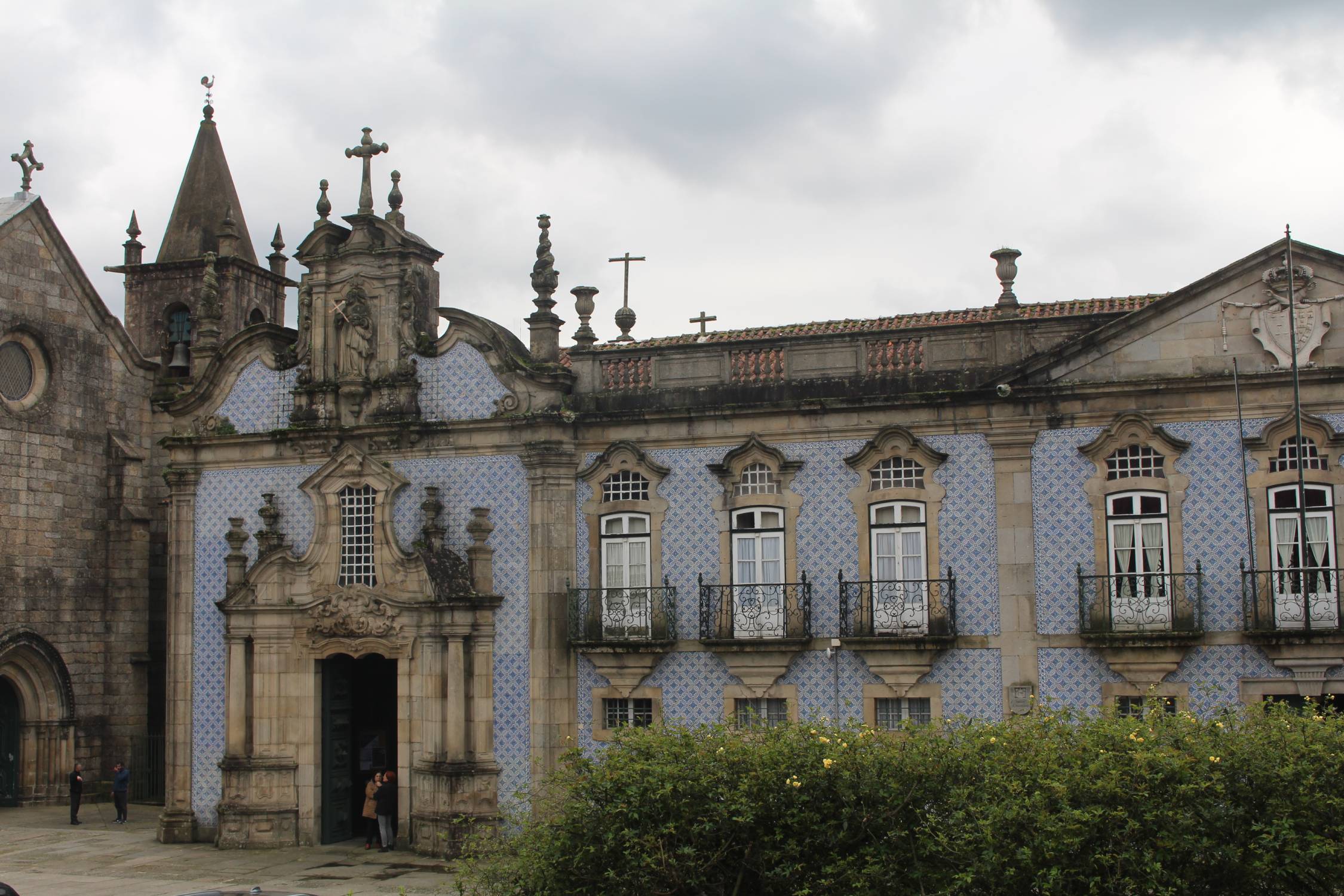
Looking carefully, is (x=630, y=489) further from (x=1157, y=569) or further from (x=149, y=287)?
(x=149, y=287)

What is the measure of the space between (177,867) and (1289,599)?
619 inches

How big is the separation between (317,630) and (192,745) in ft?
10.3

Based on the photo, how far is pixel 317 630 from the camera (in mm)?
24141

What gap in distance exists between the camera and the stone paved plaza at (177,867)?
68.0 ft

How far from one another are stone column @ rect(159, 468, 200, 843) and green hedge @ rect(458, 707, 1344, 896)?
39.2 ft

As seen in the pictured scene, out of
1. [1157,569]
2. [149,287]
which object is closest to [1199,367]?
[1157,569]

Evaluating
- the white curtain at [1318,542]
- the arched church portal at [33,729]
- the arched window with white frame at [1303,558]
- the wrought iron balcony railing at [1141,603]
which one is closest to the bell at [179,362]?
the arched church portal at [33,729]

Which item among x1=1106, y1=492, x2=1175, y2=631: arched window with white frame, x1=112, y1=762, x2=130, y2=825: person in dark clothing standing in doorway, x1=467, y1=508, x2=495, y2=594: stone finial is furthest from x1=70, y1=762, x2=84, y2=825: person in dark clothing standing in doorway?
x1=1106, y1=492, x2=1175, y2=631: arched window with white frame

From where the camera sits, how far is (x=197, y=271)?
1417 inches

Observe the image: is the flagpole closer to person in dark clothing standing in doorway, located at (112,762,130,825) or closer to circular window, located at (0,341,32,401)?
person in dark clothing standing in doorway, located at (112,762,130,825)

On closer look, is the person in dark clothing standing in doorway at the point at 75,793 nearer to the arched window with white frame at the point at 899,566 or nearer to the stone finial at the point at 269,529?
the stone finial at the point at 269,529

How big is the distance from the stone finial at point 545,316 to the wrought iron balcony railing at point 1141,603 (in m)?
8.50

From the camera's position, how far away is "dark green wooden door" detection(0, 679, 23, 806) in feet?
95.1

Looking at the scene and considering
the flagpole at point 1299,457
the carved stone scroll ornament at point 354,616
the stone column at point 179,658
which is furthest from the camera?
the stone column at point 179,658
